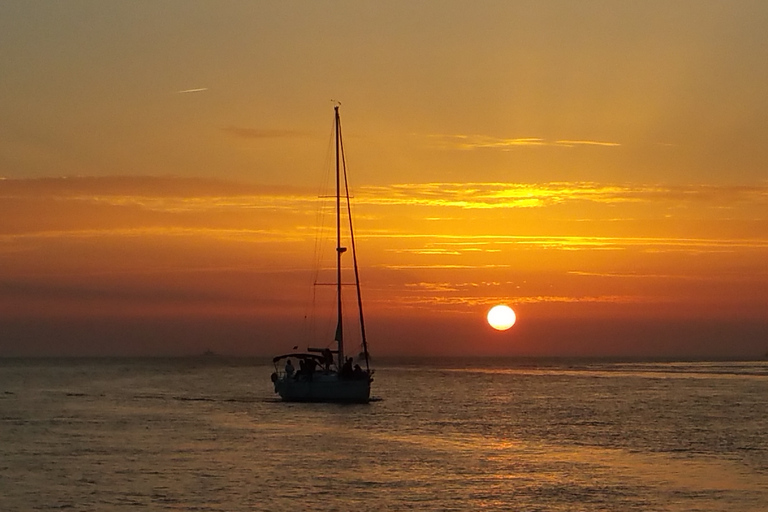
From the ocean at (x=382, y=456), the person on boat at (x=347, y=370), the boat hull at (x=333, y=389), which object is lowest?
the ocean at (x=382, y=456)

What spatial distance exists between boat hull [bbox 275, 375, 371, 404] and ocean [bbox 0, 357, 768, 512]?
1157 mm

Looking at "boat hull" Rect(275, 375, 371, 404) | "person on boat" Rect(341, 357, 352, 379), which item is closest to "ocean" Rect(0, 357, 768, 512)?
"boat hull" Rect(275, 375, 371, 404)

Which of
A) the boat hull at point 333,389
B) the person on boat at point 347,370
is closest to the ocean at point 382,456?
the boat hull at point 333,389

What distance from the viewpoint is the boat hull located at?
7819 centimetres

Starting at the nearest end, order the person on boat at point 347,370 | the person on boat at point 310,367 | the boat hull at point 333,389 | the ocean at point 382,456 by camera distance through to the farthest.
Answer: the ocean at point 382,456, the boat hull at point 333,389, the person on boat at point 347,370, the person on boat at point 310,367

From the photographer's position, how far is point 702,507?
117 ft

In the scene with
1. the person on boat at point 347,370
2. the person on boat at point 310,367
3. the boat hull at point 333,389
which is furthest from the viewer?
the person on boat at point 310,367

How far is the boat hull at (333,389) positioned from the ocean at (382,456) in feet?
3.80

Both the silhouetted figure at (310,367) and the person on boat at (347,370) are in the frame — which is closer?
the person on boat at (347,370)

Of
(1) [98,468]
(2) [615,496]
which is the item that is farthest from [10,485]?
(2) [615,496]

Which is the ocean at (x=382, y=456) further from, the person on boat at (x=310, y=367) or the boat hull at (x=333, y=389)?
the person on boat at (x=310, y=367)

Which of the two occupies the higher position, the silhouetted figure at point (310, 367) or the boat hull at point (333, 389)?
the silhouetted figure at point (310, 367)

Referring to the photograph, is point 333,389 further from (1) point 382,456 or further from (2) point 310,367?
(1) point 382,456

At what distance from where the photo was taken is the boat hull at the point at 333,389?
257 feet
